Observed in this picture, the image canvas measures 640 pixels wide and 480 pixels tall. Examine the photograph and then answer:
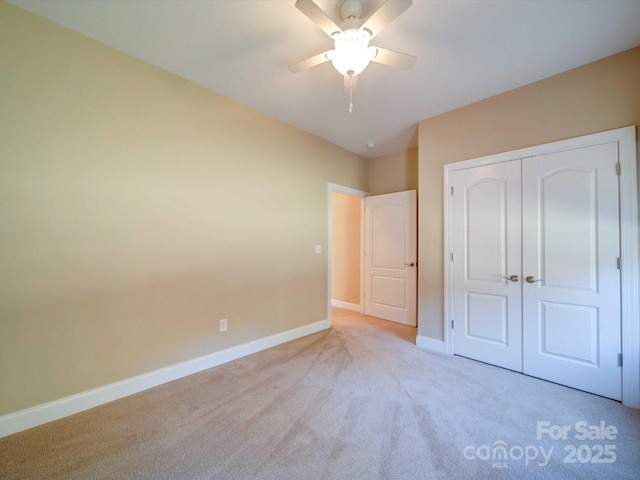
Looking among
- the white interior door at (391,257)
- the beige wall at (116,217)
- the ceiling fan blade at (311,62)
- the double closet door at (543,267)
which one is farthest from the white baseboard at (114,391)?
the ceiling fan blade at (311,62)

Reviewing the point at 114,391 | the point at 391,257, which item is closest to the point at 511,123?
the point at 391,257

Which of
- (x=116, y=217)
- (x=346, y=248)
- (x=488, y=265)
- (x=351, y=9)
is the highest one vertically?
(x=351, y=9)

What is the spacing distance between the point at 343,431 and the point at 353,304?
10.6 ft

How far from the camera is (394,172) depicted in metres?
4.34

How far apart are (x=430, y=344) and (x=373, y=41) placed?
3080 mm

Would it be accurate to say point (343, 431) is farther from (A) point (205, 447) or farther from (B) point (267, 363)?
(B) point (267, 363)

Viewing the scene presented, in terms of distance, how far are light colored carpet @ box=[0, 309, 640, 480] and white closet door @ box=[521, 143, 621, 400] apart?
23 centimetres

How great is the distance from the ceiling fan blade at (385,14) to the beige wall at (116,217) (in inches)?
69.5

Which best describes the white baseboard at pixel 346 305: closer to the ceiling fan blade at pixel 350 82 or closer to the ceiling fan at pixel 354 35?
the ceiling fan blade at pixel 350 82

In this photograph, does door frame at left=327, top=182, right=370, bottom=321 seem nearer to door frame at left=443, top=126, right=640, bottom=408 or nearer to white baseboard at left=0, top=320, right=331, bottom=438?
white baseboard at left=0, top=320, right=331, bottom=438

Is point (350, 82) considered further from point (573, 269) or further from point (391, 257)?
point (391, 257)

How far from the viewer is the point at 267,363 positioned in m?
2.69

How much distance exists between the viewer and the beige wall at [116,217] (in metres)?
1.73

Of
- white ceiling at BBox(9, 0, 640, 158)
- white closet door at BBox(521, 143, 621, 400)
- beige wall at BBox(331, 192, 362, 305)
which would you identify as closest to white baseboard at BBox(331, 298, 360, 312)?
beige wall at BBox(331, 192, 362, 305)
